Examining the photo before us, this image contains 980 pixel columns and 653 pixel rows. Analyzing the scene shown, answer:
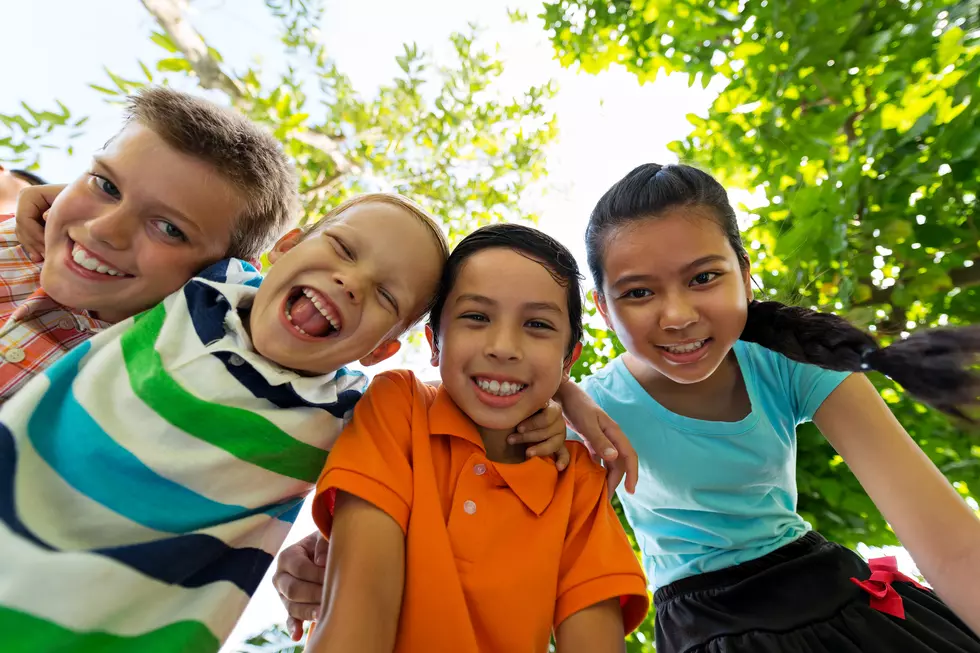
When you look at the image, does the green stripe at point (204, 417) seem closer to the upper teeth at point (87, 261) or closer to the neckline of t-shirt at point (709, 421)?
the upper teeth at point (87, 261)

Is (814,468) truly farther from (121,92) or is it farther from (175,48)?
(175,48)

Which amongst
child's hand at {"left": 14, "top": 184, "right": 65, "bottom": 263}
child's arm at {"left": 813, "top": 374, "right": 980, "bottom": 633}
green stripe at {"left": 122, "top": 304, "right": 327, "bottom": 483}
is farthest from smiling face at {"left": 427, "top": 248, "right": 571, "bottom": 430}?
child's hand at {"left": 14, "top": 184, "right": 65, "bottom": 263}

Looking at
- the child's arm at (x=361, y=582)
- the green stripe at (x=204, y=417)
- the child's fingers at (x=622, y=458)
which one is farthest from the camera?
the child's fingers at (x=622, y=458)

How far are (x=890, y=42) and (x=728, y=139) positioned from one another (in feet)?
1.44

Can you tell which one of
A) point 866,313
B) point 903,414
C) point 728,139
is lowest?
point 903,414

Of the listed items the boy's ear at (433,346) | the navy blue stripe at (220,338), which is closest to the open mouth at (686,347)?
the boy's ear at (433,346)

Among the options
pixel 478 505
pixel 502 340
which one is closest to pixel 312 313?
pixel 502 340

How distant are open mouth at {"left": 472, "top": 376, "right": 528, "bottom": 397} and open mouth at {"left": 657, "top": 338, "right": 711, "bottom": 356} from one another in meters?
0.36

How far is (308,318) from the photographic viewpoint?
101cm

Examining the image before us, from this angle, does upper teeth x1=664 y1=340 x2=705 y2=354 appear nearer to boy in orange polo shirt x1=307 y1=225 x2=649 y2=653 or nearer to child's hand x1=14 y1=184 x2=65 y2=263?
boy in orange polo shirt x1=307 y1=225 x2=649 y2=653

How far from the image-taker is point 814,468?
62.4 inches

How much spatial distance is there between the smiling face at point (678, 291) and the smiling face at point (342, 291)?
45cm

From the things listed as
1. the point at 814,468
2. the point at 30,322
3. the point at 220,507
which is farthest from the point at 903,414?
the point at 30,322

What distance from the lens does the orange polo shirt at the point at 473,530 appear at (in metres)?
0.90
